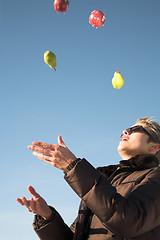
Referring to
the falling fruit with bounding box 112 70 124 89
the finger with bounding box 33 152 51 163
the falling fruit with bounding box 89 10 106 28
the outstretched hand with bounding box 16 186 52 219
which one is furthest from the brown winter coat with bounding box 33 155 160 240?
the falling fruit with bounding box 89 10 106 28

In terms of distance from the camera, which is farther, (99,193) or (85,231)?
Answer: (85,231)

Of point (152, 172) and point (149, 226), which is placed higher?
point (152, 172)

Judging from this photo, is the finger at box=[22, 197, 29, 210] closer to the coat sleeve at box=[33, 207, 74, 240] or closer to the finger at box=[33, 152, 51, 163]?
the coat sleeve at box=[33, 207, 74, 240]

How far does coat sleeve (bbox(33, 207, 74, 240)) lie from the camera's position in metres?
4.34

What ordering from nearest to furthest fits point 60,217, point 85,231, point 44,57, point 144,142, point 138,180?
1. point 138,180
2. point 85,231
3. point 60,217
4. point 144,142
5. point 44,57

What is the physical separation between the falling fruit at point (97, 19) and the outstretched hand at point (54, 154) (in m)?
6.99

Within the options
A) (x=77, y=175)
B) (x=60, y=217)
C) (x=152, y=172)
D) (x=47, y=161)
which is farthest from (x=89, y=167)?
(x=60, y=217)

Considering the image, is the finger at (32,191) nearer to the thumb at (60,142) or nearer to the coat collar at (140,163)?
the thumb at (60,142)

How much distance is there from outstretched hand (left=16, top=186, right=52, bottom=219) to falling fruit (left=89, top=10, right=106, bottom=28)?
6.64 meters

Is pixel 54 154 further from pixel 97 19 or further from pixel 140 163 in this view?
pixel 97 19

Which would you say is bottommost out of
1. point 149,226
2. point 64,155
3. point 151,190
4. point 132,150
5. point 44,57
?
point 149,226

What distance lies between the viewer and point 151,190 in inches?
127

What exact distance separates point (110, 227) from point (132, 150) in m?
1.86

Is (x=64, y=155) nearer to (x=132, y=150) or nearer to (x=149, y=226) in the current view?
(x=149, y=226)
